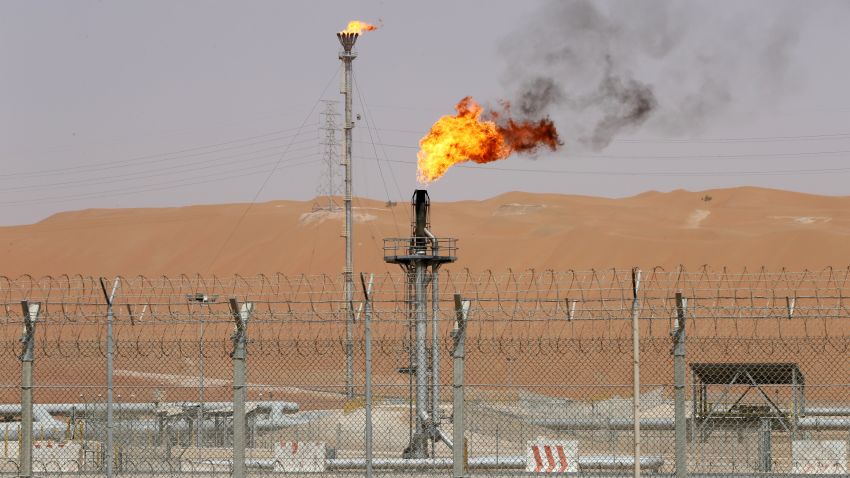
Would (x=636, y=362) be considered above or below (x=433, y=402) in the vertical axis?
above

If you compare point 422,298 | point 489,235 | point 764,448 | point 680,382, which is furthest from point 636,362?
point 489,235

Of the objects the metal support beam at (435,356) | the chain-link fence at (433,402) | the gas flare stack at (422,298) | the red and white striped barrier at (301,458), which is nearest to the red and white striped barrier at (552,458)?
the chain-link fence at (433,402)

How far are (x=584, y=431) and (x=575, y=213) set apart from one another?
8192 cm

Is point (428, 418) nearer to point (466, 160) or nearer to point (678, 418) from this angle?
point (466, 160)

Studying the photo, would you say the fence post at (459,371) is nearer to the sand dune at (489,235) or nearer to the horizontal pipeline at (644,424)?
the horizontal pipeline at (644,424)

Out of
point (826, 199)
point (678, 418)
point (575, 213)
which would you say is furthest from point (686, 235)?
point (678, 418)

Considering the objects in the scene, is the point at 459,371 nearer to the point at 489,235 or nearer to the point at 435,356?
the point at 435,356

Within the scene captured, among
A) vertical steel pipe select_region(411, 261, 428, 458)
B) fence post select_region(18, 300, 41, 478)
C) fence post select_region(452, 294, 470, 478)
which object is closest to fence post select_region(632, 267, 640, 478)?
fence post select_region(452, 294, 470, 478)

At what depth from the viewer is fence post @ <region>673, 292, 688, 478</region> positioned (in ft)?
51.5

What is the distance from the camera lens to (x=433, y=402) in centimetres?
2311

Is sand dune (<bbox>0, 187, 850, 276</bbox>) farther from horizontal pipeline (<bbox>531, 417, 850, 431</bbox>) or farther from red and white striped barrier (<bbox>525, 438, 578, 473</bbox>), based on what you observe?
red and white striped barrier (<bbox>525, 438, 578, 473</bbox>)

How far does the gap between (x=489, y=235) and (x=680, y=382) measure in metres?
86.4

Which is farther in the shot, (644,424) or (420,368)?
(644,424)

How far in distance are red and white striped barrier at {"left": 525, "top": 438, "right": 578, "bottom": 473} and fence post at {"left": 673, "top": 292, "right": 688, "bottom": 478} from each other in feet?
8.97
